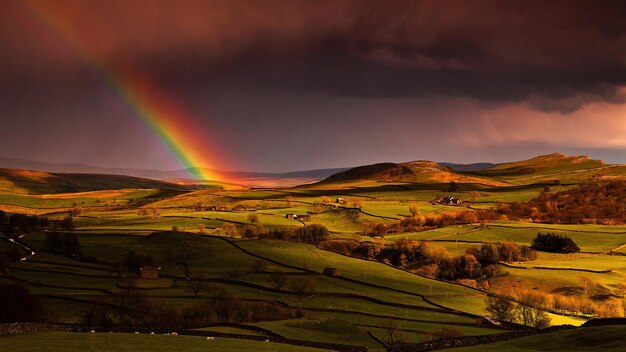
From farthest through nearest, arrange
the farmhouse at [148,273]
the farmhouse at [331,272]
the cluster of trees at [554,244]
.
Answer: the cluster of trees at [554,244], the farmhouse at [331,272], the farmhouse at [148,273]

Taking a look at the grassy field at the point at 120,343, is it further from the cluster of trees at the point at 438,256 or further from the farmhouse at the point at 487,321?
the cluster of trees at the point at 438,256

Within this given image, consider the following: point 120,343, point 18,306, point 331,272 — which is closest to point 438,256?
point 331,272

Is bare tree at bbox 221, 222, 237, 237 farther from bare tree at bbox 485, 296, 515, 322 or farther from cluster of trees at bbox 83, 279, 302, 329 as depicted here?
bare tree at bbox 485, 296, 515, 322

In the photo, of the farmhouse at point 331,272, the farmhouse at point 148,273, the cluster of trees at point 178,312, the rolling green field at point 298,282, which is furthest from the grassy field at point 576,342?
the farmhouse at point 148,273

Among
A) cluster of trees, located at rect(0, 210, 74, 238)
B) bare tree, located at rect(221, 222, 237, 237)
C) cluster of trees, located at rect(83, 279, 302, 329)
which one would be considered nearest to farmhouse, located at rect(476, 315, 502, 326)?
cluster of trees, located at rect(83, 279, 302, 329)

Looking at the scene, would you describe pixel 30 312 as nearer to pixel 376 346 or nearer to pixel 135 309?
pixel 135 309
